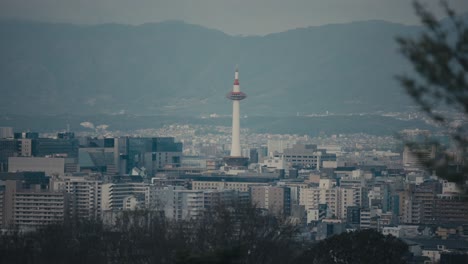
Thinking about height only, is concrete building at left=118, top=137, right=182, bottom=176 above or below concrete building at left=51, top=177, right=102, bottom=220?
above

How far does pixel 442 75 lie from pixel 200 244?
593 inches

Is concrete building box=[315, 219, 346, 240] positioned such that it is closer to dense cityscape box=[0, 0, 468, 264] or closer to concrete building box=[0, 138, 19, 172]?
dense cityscape box=[0, 0, 468, 264]

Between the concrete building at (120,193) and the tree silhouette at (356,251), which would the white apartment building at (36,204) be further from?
the tree silhouette at (356,251)

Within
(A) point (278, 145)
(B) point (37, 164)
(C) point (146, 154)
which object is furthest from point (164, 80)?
(B) point (37, 164)

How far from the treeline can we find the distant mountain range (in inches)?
4777

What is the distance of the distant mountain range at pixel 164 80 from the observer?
164375 millimetres

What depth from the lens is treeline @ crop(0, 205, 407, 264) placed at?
80.2ft

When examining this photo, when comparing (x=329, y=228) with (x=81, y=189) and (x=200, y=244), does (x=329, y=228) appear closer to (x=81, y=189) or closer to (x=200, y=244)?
(x=81, y=189)

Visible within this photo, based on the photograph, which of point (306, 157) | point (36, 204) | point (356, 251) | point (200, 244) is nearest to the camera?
point (200, 244)

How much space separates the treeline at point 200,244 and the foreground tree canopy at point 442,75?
523 inches

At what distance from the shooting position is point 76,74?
182 m

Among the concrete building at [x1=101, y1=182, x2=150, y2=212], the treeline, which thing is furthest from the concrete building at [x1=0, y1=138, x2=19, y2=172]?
the treeline

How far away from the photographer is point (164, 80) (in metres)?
191

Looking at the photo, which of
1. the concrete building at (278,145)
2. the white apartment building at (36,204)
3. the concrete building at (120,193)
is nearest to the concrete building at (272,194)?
the concrete building at (120,193)
